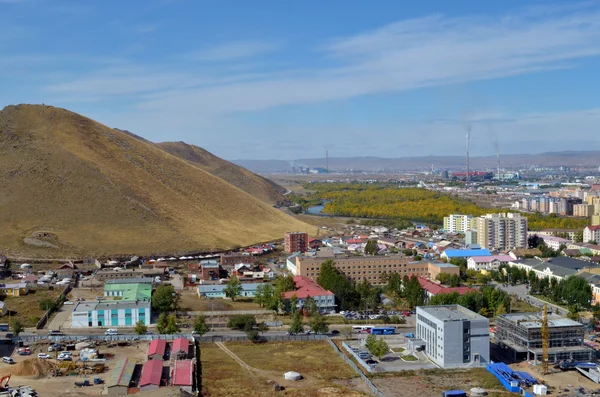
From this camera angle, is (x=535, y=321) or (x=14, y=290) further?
(x=14, y=290)

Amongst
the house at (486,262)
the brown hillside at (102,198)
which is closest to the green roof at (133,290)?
the brown hillside at (102,198)

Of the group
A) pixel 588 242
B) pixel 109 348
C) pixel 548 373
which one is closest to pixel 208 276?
pixel 109 348

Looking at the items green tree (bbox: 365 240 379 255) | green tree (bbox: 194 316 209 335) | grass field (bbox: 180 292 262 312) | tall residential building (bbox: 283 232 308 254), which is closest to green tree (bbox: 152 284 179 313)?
grass field (bbox: 180 292 262 312)

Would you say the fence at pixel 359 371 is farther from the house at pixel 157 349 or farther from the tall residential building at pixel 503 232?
the tall residential building at pixel 503 232

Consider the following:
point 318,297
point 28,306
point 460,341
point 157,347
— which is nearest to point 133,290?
point 28,306

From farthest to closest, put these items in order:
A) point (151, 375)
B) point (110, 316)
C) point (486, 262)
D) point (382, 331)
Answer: point (486, 262) → point (110, 316) → point (382, 331) → point (151, 375)

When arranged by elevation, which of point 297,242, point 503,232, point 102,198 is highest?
point 102,198

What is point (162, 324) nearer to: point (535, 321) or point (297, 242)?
point (535, 321)
